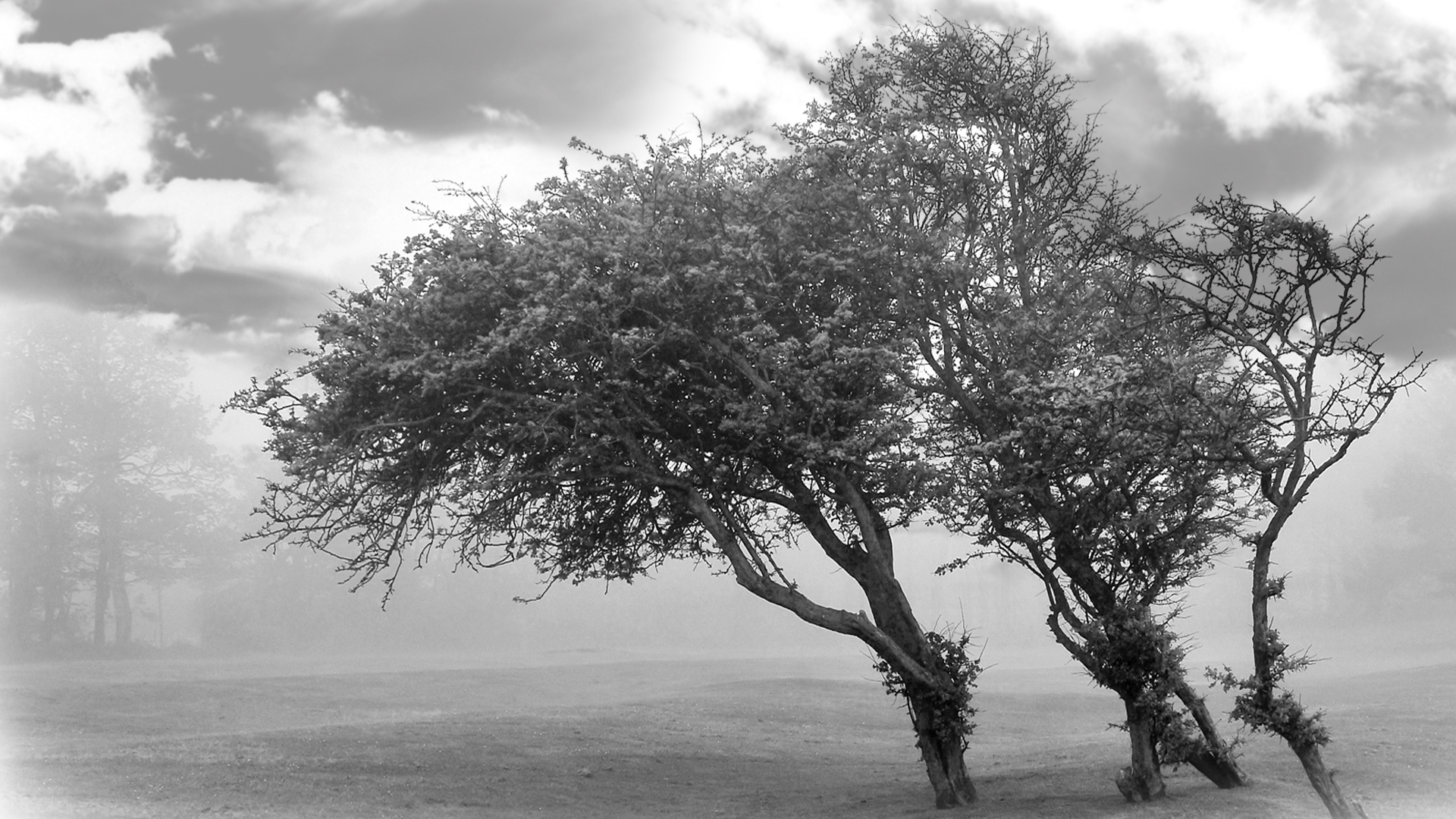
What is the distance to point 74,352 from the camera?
82188mm

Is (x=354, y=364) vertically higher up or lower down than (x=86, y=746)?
higher up

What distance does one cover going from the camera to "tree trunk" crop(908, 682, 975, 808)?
2186 cm

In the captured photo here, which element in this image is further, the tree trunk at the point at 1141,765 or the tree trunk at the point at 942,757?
the tree trunk at the point at 942,757

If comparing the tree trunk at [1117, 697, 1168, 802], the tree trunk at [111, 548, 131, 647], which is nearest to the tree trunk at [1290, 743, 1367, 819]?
the tree trunk at [1117, 697, 1168, 802]

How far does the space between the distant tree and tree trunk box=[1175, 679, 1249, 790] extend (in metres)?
83.0

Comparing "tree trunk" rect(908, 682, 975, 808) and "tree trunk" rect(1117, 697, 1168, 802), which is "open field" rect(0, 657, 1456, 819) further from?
"tree trunk" rect(908, 682, 975, 808)

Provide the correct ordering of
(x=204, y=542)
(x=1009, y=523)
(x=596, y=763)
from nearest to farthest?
1. (x=1009, y=523)
2. (x=596, y=763)
3. (x=204, y=542)

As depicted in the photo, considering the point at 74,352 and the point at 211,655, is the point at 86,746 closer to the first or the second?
the point at 74,352

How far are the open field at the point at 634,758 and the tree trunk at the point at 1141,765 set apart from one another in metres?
0.42

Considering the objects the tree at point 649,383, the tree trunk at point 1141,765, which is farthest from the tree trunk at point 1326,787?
the tree at point 649,383

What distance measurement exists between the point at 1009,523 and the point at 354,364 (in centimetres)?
1295

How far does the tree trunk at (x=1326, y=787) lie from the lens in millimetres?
17125

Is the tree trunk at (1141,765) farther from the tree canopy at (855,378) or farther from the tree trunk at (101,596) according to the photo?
the tree trunk at (101,596)

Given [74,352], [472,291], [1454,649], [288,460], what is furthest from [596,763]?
[1454,649]
